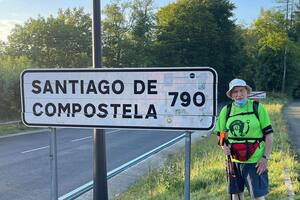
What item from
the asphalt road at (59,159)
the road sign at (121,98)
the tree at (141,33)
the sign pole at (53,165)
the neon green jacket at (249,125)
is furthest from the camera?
the tree at (141,33)

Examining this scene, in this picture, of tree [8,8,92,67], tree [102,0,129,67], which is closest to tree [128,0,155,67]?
tree [102,0,129,67]

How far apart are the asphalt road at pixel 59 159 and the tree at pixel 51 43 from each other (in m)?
31.1

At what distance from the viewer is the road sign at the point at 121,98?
370cm

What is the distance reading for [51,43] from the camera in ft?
165

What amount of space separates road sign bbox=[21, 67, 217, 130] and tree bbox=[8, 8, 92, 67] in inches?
1833

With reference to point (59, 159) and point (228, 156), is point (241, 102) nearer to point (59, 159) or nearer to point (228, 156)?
point (228, 156)

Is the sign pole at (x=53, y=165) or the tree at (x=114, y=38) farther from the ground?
the tree at (x=114, y=38)

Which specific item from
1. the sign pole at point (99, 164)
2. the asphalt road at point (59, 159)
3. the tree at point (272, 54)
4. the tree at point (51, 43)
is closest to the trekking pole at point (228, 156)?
the sign pole at point (99, 164)

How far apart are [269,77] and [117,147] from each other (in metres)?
58.8

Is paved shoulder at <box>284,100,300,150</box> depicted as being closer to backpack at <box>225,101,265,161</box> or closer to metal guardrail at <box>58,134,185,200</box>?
metal guardrail at <box>58,134,185,200</box>

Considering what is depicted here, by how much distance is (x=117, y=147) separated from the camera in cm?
1608

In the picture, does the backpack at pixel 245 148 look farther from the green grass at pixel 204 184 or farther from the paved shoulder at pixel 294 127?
the paved shoulder at pixel 294 127

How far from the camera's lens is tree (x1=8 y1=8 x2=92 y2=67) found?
50281 millimetres

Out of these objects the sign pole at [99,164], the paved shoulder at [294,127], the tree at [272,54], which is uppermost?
the tree at [272,54]
